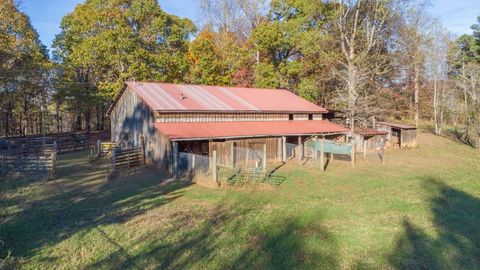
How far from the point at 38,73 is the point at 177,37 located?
15.7 metres

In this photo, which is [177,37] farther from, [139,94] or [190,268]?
[190,268]

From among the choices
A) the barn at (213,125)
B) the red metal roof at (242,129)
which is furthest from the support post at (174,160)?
the red metal roof at (242,129)

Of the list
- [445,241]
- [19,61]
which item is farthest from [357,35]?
[19,61]

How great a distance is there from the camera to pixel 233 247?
34.4 feet

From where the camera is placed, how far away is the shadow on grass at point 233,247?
946 centimetres

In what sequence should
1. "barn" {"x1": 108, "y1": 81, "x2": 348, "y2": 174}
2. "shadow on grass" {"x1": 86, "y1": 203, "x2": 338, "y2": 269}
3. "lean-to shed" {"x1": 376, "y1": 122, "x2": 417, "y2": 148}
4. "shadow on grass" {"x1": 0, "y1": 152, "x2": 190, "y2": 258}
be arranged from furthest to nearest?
"lean-to shed" {"x1": 376, "y1": 122, "x2": 417, "y2": 148}
"barn" {"x1": 108, "y1": 81, "x2": 348, "y2": 174}
"shadow on grass" {"x1": 0, "y1": 152, "x2": 190, "y2": 258}
"shadow on grass" {"x1": 86, "y1": 203, "x2": 338, "y2": 269}

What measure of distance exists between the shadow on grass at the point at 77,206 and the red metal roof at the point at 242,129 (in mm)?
3068

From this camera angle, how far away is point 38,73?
40.4 metres

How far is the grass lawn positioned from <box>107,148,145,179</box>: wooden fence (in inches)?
49.0

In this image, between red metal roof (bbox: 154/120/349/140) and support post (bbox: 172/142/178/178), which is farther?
red metal roof (bbox: 154/120/349/140)

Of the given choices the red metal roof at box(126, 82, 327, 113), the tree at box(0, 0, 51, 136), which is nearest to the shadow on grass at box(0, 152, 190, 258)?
the red metal roof at box(126, 82, 327, 113)

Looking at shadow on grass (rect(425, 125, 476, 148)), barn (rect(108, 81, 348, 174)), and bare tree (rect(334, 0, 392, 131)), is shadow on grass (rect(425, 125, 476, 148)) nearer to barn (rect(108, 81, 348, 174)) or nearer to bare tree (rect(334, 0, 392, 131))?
bare tree (rect(334, 0, 392, 131))

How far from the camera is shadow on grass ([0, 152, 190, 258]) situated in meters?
11.4

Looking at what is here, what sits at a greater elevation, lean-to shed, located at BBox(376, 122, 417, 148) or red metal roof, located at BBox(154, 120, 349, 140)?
red metal roof, located at BBox(154, 120, 349, 140)
